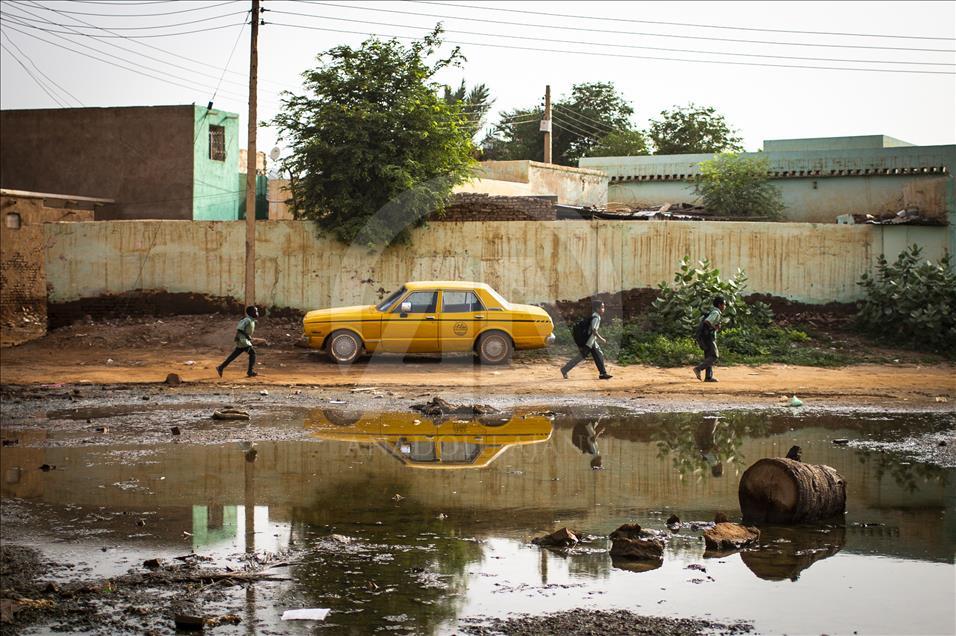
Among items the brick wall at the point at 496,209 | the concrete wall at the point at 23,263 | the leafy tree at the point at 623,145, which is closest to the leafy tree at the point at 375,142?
the brick wall at the point at 496,209

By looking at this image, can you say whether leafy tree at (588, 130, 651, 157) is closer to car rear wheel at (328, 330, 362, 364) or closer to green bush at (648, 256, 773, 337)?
green bush at (648, 256, 773, 337)

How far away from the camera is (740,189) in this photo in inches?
1151

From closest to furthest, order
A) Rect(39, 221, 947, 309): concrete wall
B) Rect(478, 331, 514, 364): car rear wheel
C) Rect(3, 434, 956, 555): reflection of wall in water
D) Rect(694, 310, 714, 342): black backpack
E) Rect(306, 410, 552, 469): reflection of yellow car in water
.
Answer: Rect(3, 434, 956, 555): reflection of wall in water → Rect(306, 410, 552, 469): reflection of yellow car in water → Rect(694, 310, 714, 342): black backpack → Rect(478, 331, 514, 364): car rear wheel → Rect(39, 221, 947, 309): concrete wall

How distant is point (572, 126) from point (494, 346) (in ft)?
120

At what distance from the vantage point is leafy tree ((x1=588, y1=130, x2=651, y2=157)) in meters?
46.3

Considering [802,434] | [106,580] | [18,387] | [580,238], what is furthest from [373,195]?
[106,580]

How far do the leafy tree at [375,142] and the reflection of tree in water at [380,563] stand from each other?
1308 centimetres

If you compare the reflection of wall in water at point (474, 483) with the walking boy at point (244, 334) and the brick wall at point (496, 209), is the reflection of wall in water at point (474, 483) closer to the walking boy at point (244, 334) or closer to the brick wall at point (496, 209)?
the walking boy at point (244, 334)

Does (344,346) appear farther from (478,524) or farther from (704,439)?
(478,524)

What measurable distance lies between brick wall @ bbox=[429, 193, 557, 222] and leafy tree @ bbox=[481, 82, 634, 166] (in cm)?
2990

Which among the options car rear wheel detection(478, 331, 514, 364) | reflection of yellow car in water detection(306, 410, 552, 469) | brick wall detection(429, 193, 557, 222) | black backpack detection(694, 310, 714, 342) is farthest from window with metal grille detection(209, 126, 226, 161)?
reflection of yellow car in water detection(306, 410, 552, 469)

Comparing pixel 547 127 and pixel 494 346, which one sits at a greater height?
pixel 547 127

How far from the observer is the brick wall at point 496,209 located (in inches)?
869

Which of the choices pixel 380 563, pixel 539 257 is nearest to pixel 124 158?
pixel 539 257
